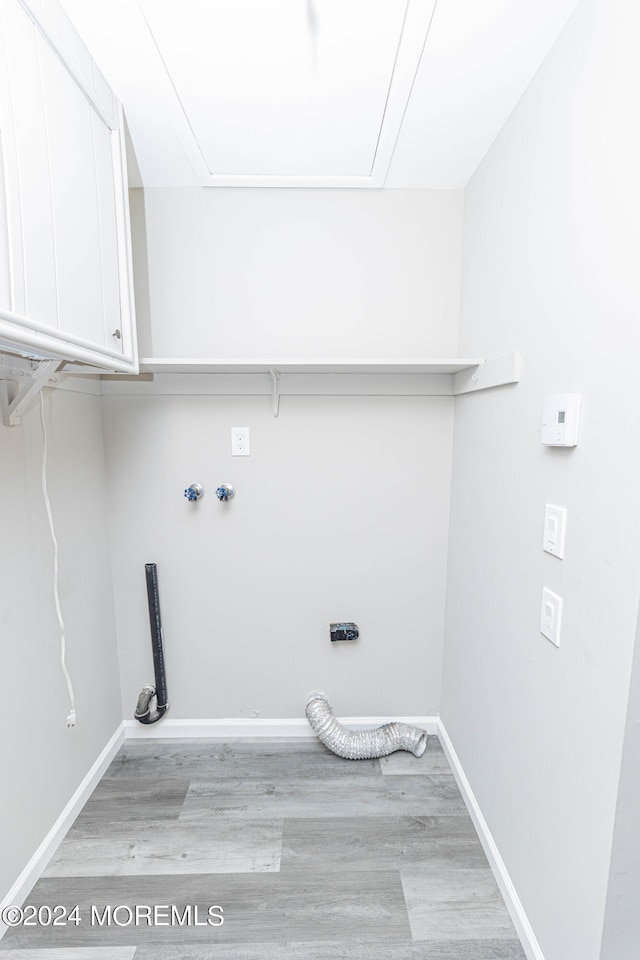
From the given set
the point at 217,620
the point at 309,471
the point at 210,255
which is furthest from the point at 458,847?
the point at 210,255

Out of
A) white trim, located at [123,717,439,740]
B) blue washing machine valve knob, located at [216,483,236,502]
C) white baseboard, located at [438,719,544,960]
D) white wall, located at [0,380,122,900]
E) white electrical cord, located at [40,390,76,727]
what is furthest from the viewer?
white trim, located at [123,717,439,740]

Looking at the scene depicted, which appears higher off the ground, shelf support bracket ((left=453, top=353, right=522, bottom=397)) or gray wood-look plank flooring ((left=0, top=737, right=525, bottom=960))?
shelf support bracket ((left=453, top=353, right=522, bottom=397))

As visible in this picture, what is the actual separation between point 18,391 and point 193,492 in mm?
686

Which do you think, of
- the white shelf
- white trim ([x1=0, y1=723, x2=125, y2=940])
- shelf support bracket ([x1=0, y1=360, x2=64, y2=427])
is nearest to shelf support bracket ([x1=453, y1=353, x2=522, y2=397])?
the white shelf

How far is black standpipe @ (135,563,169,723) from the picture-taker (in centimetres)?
178

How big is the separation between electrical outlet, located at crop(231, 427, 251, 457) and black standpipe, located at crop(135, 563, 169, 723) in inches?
23.9

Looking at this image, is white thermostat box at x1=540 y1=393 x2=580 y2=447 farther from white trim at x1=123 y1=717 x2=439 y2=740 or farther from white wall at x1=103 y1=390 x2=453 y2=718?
white trim at x1=123 y1=717 x2=439 y2=740

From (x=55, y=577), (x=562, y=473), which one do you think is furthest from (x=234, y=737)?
(x=562, y=473)

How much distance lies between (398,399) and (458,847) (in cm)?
163

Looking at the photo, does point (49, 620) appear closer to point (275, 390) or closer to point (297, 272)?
point (275, 390)

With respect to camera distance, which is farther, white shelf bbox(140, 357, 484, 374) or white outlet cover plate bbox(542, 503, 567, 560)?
white shelf bbox(140, 357, 484, 374)

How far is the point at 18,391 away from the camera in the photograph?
1.24 m

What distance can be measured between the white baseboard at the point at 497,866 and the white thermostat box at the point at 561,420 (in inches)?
51.4

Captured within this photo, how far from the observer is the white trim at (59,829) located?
1227 millimetres
